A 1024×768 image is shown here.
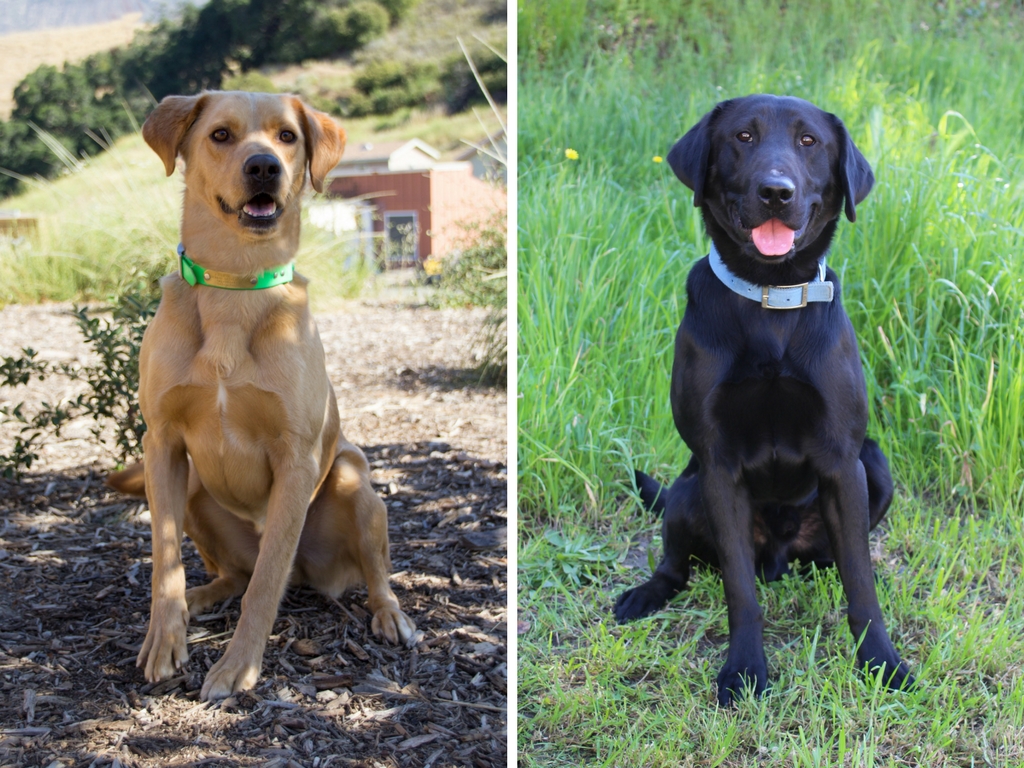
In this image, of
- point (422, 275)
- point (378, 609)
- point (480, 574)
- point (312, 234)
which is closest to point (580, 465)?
point (480, 574)

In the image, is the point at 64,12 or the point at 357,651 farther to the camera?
the point at 64,12

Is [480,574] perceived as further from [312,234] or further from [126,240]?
[312,234]

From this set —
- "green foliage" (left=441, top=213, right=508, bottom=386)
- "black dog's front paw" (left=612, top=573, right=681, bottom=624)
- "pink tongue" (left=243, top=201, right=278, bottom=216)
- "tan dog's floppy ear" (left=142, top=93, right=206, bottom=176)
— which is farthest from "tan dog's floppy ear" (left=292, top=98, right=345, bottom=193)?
"green foliage" (left=441, top=213, right=508, bottom=386)

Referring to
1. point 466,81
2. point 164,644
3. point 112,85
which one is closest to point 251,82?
point 112,85

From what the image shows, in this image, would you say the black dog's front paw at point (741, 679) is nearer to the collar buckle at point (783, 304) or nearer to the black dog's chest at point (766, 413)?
the black dog's chest at point (766, 413)

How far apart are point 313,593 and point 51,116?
592 cm

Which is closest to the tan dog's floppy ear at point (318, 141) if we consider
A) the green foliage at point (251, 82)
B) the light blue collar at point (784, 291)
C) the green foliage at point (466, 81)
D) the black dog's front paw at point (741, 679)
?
the light blue collar at point (784, 291)

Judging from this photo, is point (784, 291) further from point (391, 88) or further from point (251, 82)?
point (391, 88)

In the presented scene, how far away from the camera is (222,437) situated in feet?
7.38

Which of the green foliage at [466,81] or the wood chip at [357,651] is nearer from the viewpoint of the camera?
the wood chip at [357,651]

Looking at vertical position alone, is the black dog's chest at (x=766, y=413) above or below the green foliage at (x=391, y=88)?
below

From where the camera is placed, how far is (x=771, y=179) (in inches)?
82.7

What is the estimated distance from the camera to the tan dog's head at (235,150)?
2215 mm

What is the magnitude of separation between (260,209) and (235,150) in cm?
15
